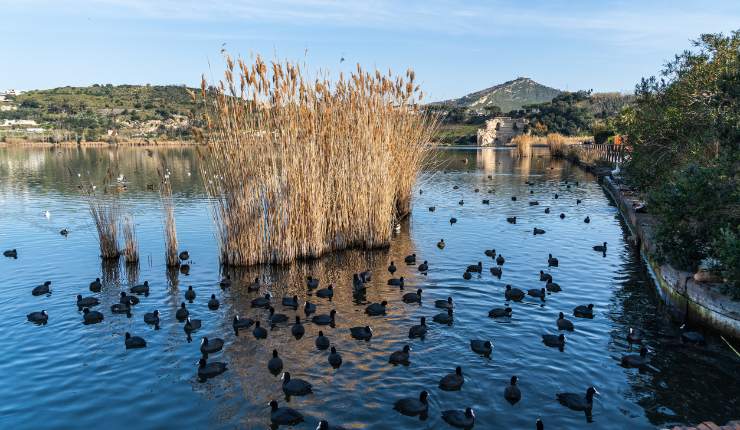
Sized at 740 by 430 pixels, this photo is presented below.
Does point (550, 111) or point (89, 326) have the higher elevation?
point (550, 111)

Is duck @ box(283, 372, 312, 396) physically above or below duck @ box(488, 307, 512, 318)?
below

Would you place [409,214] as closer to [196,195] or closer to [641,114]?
[641,114]

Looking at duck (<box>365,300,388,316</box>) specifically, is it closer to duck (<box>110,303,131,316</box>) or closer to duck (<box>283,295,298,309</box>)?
duck (<box>283,295,298,309</box>)

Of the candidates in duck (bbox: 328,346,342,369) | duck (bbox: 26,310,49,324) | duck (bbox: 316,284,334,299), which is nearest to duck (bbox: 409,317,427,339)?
duck (bbox: 328,346,342,369)

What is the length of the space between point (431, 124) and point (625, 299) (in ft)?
41.1

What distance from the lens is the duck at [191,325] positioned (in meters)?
14.4

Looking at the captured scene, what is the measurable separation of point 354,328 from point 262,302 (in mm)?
3546

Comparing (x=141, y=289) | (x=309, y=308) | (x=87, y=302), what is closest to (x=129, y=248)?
(x=141, y=289)

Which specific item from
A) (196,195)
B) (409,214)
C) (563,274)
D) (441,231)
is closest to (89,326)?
(563,274)

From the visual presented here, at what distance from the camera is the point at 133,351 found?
43.8ft

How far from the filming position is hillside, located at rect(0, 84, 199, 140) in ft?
466

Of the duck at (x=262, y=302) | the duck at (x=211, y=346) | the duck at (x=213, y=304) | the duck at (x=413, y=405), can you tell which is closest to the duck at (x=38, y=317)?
the duck at (x=213, y=304)

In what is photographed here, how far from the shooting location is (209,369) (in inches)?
470

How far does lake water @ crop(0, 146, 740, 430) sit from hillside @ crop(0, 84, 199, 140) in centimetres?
11469
